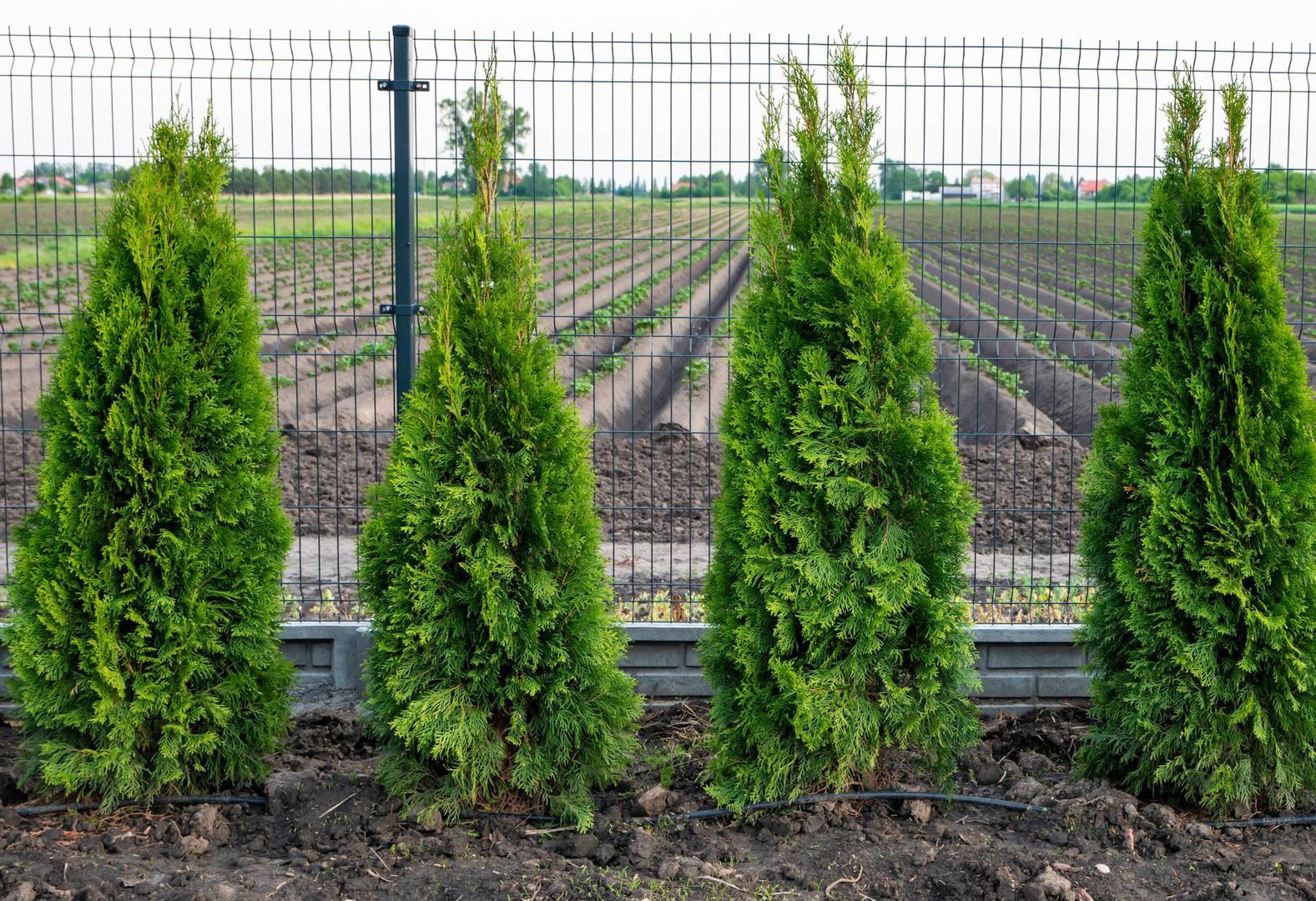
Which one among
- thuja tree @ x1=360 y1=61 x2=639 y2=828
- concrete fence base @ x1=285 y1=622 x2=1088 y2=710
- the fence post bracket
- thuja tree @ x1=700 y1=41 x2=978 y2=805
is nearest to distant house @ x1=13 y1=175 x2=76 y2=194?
the fence post bracket

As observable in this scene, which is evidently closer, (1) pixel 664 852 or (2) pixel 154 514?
(1) pixel 664 852

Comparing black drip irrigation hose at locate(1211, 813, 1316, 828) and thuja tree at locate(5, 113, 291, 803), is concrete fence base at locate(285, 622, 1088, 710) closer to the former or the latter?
thuja tree at locate(5, 113, 291, 803)

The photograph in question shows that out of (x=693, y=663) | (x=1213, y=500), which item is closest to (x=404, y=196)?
(x=693, y=663)

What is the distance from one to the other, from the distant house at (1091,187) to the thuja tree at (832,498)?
2.13 metres

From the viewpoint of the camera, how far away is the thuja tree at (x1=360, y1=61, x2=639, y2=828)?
14.6ft

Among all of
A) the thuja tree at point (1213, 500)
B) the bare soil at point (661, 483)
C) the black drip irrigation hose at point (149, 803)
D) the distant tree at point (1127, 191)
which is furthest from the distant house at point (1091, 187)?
the black drip irrigation hose at point (149, 803)

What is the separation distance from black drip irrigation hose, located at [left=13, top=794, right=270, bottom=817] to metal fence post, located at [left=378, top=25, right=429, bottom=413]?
1.96 meters

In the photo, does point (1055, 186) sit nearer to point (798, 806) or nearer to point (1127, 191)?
point (1127, 191)

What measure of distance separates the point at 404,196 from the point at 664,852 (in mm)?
3305

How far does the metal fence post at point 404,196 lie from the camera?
5844 mm

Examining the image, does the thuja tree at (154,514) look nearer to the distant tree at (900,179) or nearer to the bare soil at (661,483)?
the distant tree at (900,179)

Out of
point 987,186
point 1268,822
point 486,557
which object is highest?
point 987,186

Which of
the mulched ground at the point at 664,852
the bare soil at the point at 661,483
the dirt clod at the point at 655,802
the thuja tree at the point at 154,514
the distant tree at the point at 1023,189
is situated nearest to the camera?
the mulched ground at the point at 664,852

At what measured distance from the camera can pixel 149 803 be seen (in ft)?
15.8
